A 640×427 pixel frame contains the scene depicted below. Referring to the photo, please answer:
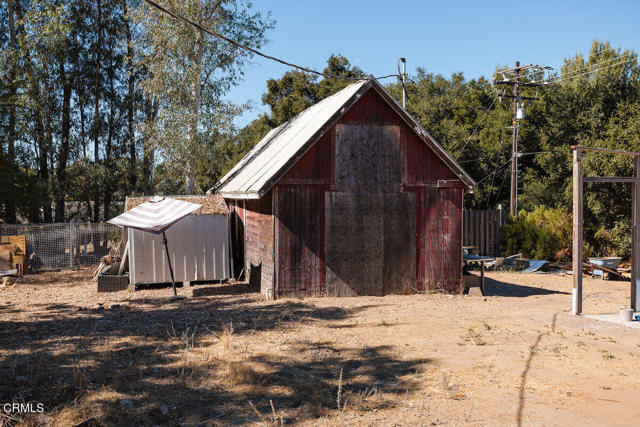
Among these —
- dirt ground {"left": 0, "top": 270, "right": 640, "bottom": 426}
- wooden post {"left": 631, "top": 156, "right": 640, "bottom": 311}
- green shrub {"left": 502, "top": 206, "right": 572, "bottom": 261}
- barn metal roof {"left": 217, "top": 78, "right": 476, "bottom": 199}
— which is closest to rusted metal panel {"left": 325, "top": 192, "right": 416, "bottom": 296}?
dirt ground {"left": 0, "top": 270, "right": 640, "bottom": 426}

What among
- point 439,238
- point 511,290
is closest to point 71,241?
A: point 439,238

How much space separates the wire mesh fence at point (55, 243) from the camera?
62.6 ft

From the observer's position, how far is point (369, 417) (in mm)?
5918

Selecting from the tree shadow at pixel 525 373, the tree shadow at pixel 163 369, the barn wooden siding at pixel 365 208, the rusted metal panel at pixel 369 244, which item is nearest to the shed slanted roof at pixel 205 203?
the barn wooden siding at pixel 365 208

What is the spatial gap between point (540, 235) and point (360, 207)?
13.3 metres

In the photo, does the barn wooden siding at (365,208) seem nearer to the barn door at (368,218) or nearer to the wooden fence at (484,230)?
the barn door at (368,218)

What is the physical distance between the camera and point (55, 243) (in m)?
19.6

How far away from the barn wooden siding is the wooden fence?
1025 cm

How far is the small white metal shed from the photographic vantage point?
1477 centimetres

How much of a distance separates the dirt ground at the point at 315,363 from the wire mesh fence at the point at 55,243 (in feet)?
21.5

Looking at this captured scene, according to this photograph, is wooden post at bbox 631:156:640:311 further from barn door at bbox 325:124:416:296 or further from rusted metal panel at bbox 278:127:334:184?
rusted metal panel at bbox 278:127:334:184

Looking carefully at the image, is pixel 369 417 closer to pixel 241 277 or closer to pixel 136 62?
pixel 241 277

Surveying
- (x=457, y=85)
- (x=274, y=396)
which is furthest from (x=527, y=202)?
(x=274, y=396)

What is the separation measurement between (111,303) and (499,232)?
60.6 feet
